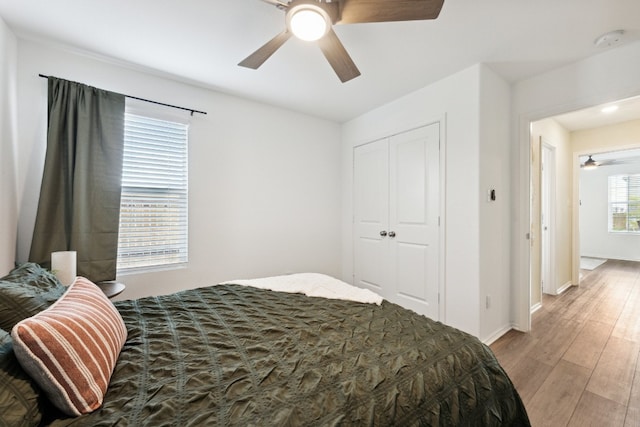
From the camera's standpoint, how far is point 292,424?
0.76 metres

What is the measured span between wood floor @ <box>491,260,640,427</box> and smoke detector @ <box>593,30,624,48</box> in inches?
98.8

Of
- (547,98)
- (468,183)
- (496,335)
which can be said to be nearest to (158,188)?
(468,183)

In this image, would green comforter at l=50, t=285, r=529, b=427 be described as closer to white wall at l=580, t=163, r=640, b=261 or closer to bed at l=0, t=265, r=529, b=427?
bed at l=0, t=265, r=529, b=427

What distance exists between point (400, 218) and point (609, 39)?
217cm

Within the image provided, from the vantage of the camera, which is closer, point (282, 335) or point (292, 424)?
point (292, 424)

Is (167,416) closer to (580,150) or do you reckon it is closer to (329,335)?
(329,335)

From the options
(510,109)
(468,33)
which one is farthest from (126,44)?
(510,109)

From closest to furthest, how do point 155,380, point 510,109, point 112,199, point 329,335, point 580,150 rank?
point 155,380 < point 329,335 < point 112,199 < point 510,109 < point 580,150

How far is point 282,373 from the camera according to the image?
0.94 meters

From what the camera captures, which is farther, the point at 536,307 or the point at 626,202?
the point at 626,202

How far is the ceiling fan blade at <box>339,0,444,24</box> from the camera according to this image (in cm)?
129

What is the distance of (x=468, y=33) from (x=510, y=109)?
122cm

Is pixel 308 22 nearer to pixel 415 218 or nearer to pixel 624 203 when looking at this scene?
pixel 415 218

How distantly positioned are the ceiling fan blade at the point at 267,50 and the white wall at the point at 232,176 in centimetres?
130
